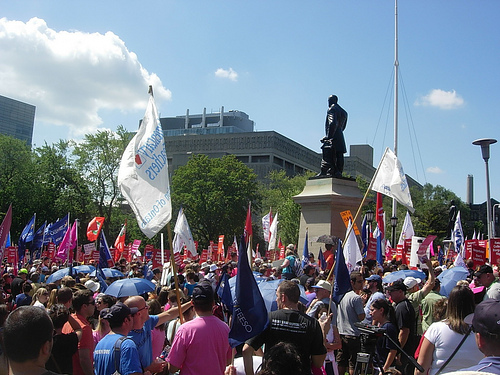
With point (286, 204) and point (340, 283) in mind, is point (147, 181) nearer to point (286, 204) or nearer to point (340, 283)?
point (340, 283)

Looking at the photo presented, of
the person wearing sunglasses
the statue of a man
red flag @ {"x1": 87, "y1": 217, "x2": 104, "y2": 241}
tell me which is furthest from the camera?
red flag @ {"x1": 87, "y1": 217, "x2": 104, "y2": 241}

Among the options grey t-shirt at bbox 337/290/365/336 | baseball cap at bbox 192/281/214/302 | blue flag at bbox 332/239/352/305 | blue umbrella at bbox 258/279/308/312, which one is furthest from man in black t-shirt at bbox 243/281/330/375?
grey t-shirt at bbox 337/290/365/336

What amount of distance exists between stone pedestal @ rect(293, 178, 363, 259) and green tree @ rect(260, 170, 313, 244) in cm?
3428

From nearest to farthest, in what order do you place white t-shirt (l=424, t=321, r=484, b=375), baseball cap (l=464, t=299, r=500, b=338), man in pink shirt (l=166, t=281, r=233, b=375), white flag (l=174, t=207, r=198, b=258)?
baseball cap (l=464, t=299, r=500, b=338), white t-shirt (l=424, t=321, r=484, b=375), man in pink shirt (l=166, t=281, r=233, b=375), white flag (l=174, t=207, r=198, b=258)

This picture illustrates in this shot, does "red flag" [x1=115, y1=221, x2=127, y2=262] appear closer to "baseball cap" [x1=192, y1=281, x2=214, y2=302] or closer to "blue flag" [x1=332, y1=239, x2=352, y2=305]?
"blue flag" [x1=332, y1=239, x2=352, y2=305]

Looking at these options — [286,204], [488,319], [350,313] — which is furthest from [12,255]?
[286,204]

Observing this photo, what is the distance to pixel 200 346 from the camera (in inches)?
208

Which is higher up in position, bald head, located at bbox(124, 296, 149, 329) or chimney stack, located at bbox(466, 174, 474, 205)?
chimney stack, located at bbox(466, 174, 474, 205)

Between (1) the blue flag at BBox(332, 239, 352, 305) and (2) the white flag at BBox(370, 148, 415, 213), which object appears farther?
(2) the white flag at BBox(370, 148, 415, 213)

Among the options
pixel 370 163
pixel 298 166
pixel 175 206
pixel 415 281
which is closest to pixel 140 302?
pixel 415 281

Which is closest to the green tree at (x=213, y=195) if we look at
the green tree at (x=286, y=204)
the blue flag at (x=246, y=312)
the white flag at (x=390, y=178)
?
the green tree at (x=286, y=204)

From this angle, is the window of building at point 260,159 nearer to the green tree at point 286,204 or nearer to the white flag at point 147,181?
the green tree at point 286,204

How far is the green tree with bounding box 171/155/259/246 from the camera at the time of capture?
189ft

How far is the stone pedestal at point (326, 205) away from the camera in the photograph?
21109 mm
